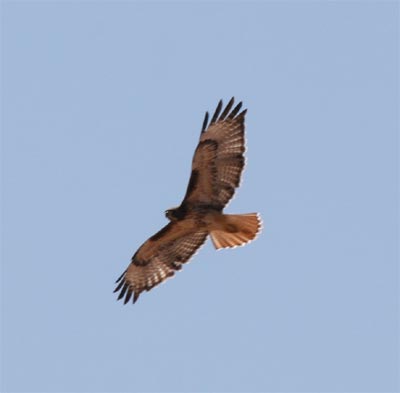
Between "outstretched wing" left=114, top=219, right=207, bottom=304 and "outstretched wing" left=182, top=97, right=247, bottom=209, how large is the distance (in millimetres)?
647

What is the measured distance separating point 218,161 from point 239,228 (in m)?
0.87

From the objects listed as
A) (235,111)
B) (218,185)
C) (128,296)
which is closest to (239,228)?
(218,185)

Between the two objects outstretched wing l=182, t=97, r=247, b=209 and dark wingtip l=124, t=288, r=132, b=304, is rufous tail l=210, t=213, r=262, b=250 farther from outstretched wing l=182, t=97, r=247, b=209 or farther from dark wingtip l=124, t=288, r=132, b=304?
dark wingtip l=124, t=288, r=132, b=304

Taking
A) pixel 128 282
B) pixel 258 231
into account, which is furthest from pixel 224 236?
pixel 128 282

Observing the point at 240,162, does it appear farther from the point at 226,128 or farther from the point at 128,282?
the point at 128,282

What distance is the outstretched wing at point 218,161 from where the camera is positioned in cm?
1586

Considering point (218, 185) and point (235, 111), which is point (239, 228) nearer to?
point (218, 185)

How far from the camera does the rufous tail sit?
15828 mm

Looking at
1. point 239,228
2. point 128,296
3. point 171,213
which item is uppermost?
point 171,213

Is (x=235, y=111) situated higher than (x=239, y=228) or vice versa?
(x=235, y=111)

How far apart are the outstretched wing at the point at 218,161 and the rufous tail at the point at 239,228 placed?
238 millimetres

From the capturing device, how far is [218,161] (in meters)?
15.9

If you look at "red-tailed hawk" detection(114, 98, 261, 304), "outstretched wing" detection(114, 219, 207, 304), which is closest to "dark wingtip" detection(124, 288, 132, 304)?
"outstretched wing" detection(114, 219, 207, 304)

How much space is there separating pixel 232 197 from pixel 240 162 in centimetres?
45
